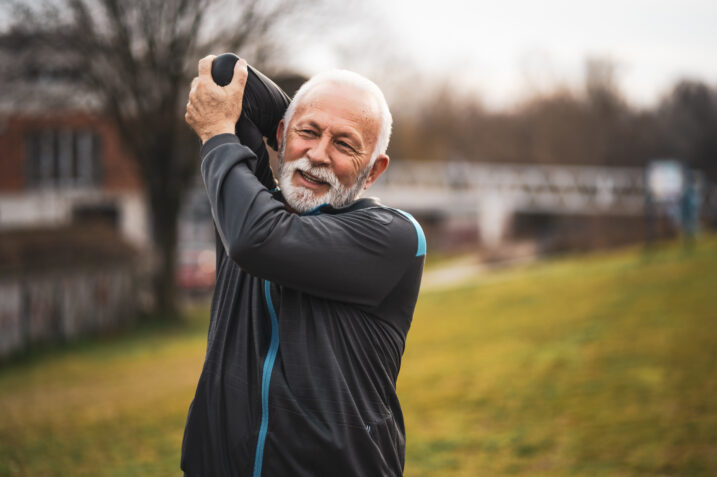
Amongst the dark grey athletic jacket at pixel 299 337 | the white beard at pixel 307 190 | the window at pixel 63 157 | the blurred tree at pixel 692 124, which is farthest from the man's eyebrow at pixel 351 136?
the blurred tree at pixel 692 124

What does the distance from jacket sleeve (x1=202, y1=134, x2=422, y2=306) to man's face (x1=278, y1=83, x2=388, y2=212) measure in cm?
15

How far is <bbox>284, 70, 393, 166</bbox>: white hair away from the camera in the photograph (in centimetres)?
205

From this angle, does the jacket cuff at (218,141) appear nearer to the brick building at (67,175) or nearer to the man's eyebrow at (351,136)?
the man's eyebrow at (351,136)

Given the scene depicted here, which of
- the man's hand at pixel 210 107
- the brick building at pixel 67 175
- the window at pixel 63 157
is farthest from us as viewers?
the window at pixel 63 157

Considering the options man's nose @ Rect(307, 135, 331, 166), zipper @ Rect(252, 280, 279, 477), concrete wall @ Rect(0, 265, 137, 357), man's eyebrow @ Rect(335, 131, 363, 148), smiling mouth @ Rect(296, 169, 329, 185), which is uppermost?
man's eyebrow @ Rect(335, 131, 363, 148)

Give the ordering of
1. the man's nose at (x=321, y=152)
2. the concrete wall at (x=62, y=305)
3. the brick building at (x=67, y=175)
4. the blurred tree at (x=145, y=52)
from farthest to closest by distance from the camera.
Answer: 1. the brick building at (x=67, y=175)
2. the blurred tree at (x=145, y=52)
3. the concrete wall at (x=62, y=305)
4. the man's nose at (x=321, y=152)

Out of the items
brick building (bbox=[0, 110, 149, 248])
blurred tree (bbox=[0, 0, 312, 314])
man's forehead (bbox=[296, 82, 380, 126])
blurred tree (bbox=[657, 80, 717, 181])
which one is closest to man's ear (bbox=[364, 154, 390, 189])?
man's forehead (bbox=[296, 82, 380, 126])

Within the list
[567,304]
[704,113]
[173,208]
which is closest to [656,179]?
[567,304]

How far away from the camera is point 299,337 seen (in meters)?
1.88

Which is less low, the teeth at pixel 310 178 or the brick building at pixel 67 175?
the teeth at pixel 310 178

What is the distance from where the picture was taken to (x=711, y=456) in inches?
201

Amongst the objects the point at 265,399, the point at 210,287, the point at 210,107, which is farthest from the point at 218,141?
the point at 210,287

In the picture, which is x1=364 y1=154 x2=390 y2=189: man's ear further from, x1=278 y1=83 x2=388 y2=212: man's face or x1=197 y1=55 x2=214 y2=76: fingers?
x1=197 y1=55 x2=214 y2=76: fingers

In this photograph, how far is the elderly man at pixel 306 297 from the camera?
1817mm
